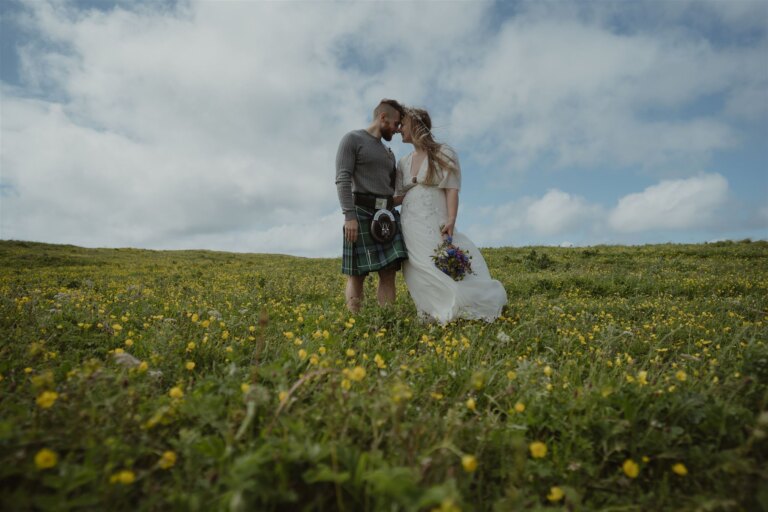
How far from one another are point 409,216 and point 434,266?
815 mm

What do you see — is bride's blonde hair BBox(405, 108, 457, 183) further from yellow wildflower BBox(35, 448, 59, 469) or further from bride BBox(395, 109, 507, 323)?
yellow wildflower BBox(35, 448, 59, 469)

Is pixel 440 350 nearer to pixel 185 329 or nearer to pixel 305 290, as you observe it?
pixel 185 329

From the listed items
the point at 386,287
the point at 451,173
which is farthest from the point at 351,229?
the point at 451,173

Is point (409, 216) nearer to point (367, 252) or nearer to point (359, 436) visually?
point (367, 252)

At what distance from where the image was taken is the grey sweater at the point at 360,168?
544 centimetres

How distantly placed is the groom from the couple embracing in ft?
0.04

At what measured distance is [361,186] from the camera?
5.68m

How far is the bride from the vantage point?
18.0 ft

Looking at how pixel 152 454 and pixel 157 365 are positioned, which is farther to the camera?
pixel 157 365

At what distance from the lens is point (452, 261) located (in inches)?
213

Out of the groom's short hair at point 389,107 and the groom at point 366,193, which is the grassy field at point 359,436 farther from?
the groom's short hair at point 389,107

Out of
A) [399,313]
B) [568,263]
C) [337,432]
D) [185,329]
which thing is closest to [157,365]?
[185,329]

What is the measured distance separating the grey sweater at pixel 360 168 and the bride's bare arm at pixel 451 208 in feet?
2.73

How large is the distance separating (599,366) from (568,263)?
11.1 meters
